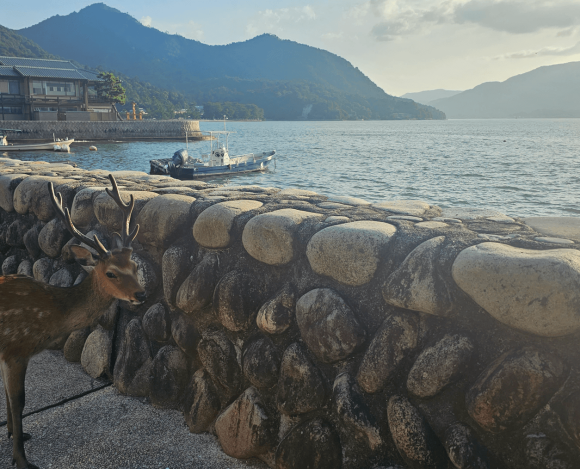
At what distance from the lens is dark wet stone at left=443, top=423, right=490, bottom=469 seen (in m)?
2.06

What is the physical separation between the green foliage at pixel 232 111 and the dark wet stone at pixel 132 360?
167 metres

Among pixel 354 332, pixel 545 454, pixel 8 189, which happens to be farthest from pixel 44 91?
pixel 545 454

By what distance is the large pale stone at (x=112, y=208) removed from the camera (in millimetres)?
3768

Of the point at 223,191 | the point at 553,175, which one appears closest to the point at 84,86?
the point at 553,175

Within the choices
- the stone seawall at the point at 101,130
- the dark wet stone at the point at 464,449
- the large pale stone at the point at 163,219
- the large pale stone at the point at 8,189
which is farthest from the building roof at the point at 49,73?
the dark wet stone at the point at 464,449

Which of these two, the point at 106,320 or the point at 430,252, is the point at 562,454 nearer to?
the point at 430,252

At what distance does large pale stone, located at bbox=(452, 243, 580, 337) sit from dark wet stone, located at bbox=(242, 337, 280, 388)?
120 centimetres

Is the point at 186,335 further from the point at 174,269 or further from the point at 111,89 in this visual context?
the point at 111,89

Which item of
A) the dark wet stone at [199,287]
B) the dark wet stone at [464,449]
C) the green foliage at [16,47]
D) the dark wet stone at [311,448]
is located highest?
the green foliage at [16,47]

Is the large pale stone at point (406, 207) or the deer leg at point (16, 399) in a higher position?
the large pale stone at point (406, 207)

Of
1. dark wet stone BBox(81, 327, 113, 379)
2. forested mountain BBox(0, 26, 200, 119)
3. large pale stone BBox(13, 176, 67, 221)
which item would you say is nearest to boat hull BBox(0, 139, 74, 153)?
large pale stone BBox(13, 176, 67, 221)

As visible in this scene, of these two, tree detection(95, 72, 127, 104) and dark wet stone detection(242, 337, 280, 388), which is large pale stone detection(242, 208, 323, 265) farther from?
tree detection(95, 72, 127, 104)

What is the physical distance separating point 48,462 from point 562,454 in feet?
9.33

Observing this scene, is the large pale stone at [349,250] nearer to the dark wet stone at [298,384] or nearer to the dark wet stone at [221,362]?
the dark wet stone at [298,384]
